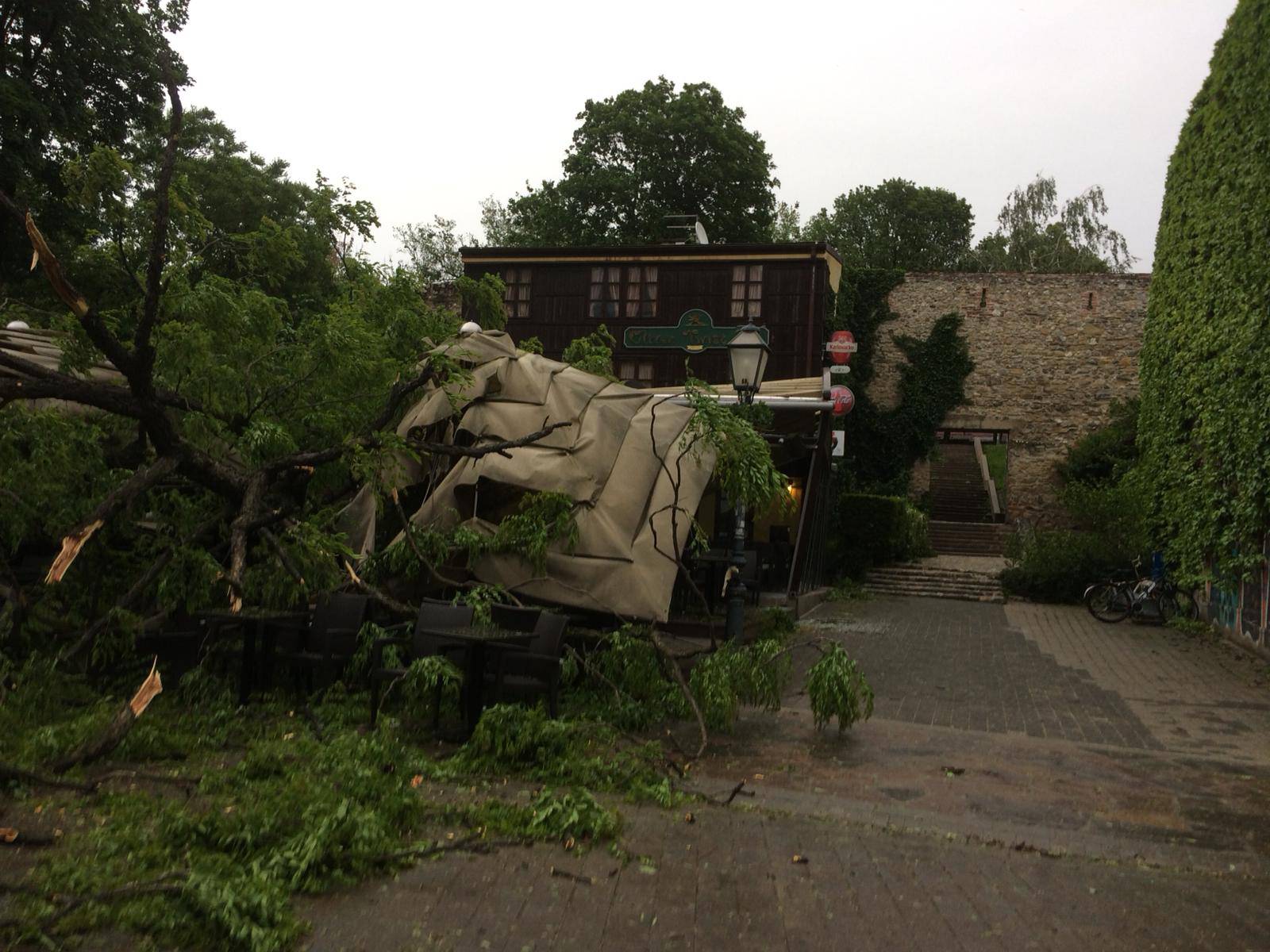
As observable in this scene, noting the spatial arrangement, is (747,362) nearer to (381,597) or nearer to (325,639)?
(381,597)

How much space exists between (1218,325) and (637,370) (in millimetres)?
12488

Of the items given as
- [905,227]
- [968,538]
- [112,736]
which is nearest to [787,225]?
[905,227]

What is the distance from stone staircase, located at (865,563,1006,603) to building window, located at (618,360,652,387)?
6965 mm

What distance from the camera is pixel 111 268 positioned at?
770cm

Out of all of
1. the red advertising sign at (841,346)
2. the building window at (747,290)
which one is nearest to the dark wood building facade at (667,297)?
the building window at (747,290)

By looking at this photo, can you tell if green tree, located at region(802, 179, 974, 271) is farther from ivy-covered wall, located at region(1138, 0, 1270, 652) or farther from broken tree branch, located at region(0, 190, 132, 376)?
broken tree branch, located at region(0, 190, 132, 376)

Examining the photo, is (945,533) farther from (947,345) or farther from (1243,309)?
(1243,309)

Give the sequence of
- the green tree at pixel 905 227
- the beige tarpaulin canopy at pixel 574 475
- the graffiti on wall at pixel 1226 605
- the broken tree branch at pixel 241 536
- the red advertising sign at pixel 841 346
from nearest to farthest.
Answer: the broken tree branch at pixel 241 536 < the beige tarpaulin canopy at pixel 574 475 < the graffiti on wall at pixel 1226 605 < the red advertising sign at pixel 841 346 < the green tree at pixel 905 227

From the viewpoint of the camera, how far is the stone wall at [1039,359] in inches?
1069

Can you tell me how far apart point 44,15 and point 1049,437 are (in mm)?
24940

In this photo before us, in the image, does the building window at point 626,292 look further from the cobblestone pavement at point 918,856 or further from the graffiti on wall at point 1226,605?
the cobblestone pavement at point 918,856

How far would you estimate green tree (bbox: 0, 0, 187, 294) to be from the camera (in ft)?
54.0

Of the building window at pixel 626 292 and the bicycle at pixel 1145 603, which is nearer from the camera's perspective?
the bicycle at pixel 1145 603

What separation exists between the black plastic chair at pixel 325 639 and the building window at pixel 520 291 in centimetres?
1687
